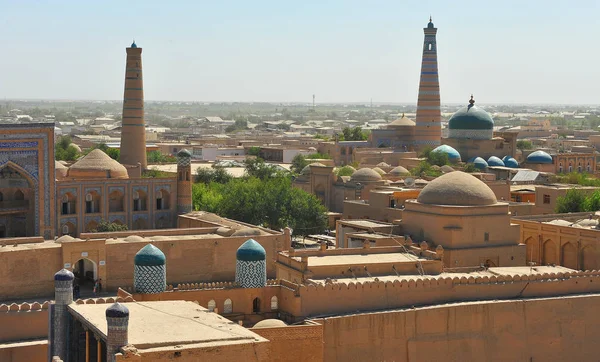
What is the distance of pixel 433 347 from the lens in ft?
71.9

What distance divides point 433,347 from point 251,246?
439 cm

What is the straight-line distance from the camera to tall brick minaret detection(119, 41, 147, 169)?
4156cm

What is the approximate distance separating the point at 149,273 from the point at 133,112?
22.9 metres

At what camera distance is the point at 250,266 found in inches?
842

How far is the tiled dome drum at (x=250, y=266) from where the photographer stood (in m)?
21.3

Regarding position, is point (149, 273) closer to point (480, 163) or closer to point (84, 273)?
point (84, 273)

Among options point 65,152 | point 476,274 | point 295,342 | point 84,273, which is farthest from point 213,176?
point 295,342

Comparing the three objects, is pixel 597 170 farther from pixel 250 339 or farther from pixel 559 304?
pixel 250 339

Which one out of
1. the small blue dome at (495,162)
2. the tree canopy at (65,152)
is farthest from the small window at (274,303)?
the tree canopy at (65,152)

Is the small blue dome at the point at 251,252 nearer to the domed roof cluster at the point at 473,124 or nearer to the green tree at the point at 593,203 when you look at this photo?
the green tree at the point at 593,203

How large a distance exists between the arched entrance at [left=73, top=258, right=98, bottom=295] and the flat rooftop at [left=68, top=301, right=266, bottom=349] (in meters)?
6.60

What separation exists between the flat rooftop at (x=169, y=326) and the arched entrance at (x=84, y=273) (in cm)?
660

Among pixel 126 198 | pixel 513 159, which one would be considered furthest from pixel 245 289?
pixel 513 159

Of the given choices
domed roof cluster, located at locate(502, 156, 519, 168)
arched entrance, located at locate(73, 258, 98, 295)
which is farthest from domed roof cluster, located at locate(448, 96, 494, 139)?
arched entrance, located at locate(73, 258, 98, 295)
